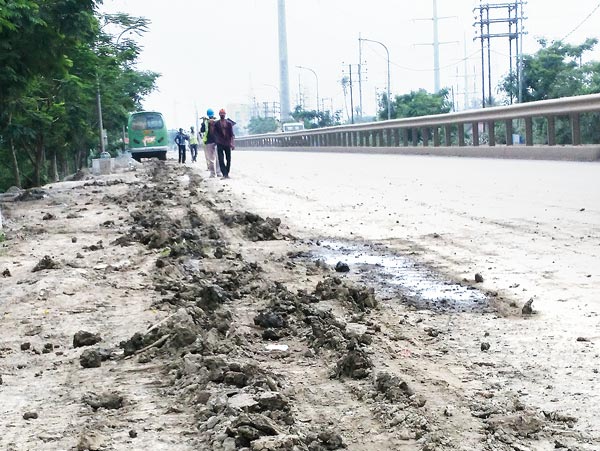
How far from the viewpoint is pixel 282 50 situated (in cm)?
8900

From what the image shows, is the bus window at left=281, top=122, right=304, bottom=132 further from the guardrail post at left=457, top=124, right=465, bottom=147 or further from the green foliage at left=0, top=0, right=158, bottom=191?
the guardrail post at left=457, top=124, right=465, bottom=147

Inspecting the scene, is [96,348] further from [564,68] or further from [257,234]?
[564,68]

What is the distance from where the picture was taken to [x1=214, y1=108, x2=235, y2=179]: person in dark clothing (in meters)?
24.4

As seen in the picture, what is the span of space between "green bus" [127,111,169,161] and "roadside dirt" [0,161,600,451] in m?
43.2

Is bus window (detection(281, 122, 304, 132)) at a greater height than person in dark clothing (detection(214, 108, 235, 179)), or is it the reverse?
bus window (detection(281, 122, 304, 132))

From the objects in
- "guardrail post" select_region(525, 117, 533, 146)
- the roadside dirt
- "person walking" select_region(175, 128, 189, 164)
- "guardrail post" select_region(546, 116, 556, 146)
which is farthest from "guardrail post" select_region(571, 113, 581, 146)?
"person walking" select_region(175, 128, 189, 164)

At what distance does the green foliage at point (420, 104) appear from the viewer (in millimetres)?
62250

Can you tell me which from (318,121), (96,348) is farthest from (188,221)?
(318,121)

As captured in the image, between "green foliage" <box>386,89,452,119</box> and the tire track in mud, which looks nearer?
the tire track in mud

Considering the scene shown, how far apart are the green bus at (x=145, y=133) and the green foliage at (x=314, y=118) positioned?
5649cm

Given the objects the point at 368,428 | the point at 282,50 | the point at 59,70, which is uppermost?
the point at 282,50

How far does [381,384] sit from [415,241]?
216 inches

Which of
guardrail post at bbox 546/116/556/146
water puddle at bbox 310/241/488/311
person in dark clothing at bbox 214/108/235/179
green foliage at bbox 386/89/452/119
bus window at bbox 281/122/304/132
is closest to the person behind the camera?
water puddle at bbox 310/241/488/311

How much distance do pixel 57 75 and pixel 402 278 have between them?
598 inches
